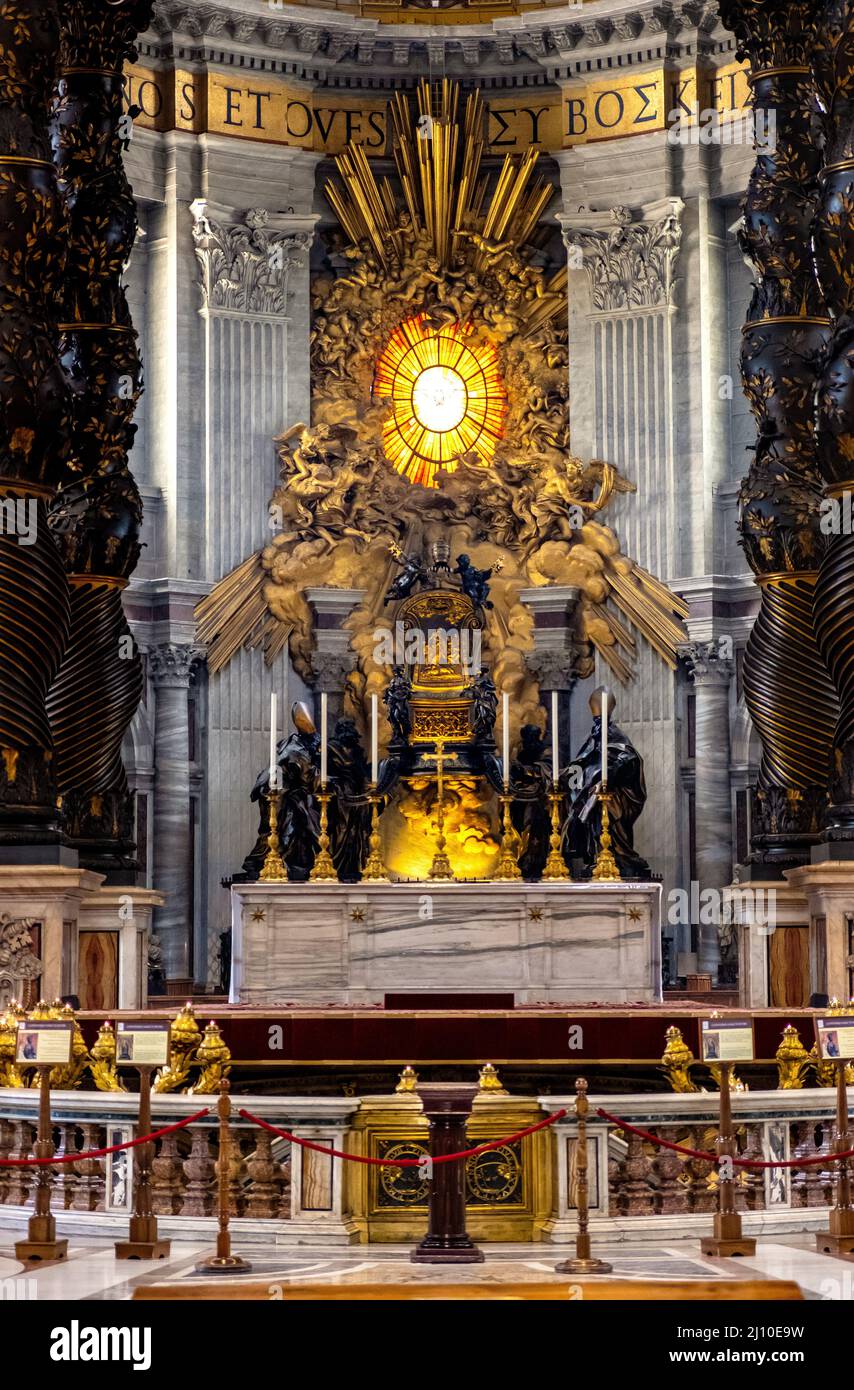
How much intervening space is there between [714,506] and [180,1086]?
16.7 meters

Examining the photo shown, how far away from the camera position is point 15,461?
554 inches

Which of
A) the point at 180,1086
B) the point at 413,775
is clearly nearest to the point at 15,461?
the point at 180,1086

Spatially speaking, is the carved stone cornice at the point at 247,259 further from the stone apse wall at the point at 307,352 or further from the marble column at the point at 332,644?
the marble column at the point at 332,644

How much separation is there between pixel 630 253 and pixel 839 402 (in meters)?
14.5

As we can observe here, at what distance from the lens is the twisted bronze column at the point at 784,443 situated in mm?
17438

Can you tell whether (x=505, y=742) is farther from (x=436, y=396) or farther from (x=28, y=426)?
(x=436, y=396)

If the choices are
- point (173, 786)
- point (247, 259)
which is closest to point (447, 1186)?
point (173, 786)

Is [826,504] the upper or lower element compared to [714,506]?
lower

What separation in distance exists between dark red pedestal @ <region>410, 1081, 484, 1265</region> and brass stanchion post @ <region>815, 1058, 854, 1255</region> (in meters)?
1.61

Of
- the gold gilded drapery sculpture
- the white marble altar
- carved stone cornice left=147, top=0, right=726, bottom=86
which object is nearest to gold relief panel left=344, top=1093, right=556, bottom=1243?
the white marble altar

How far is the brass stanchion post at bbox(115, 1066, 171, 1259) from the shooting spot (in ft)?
34.9

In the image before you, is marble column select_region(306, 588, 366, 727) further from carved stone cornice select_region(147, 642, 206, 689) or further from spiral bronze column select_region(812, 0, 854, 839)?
spiral bronze column select_region(812, 0, 854, 839)
